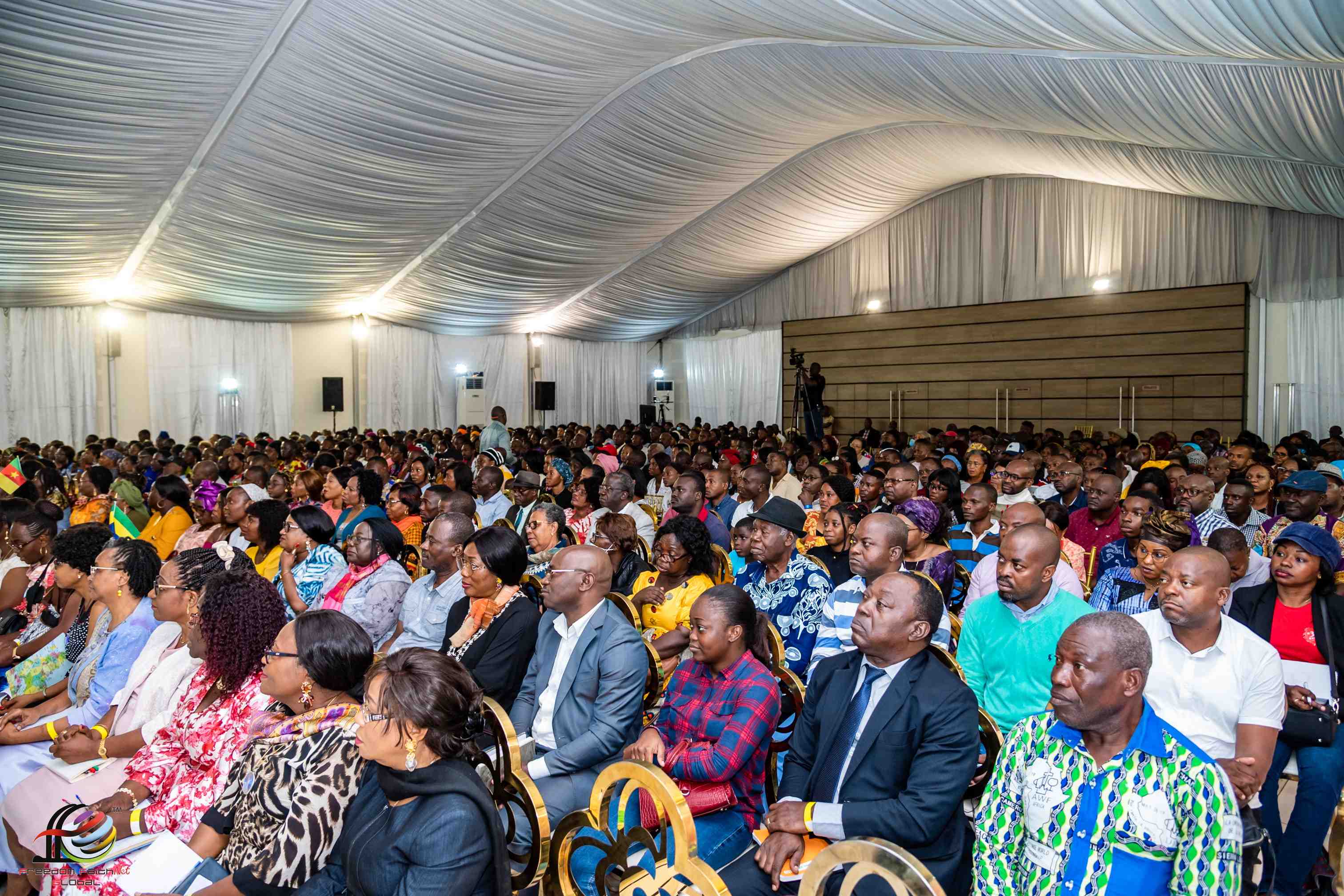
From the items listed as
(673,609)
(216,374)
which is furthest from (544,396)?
(673,609)

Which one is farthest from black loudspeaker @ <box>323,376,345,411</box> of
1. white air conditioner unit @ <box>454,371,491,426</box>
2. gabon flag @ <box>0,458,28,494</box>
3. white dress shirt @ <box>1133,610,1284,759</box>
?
white dress shirt @ <box>1133,610,1284,759</box>

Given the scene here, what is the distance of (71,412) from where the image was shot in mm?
15180

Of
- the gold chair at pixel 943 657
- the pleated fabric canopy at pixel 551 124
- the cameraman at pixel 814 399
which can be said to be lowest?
the gold chair at pixel 943 657

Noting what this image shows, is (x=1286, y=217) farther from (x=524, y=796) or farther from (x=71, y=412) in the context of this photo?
(x=71, y=412)

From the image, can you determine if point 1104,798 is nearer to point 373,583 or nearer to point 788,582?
point 788,582

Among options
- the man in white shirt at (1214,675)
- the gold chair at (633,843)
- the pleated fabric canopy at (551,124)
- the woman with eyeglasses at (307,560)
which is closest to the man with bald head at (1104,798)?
the gold chair at (633,843)

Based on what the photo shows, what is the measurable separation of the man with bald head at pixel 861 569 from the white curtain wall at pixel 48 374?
1582 centimetres

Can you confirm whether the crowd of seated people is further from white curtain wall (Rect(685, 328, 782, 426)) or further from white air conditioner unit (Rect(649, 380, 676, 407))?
white air conditioner unit (Rect(649, 380, 676, 407))

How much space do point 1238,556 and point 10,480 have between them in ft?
27.5

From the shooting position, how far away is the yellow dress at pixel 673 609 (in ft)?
13.7

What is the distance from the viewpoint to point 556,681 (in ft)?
10.1

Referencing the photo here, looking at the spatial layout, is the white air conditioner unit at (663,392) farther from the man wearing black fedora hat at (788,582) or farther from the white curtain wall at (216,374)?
the man wearing black fedora hat at (788,582)

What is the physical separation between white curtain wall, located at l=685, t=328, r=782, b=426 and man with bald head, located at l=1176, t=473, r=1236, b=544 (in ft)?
53.7

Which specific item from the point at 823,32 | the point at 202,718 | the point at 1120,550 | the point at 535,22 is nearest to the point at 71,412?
the point at 535,22
